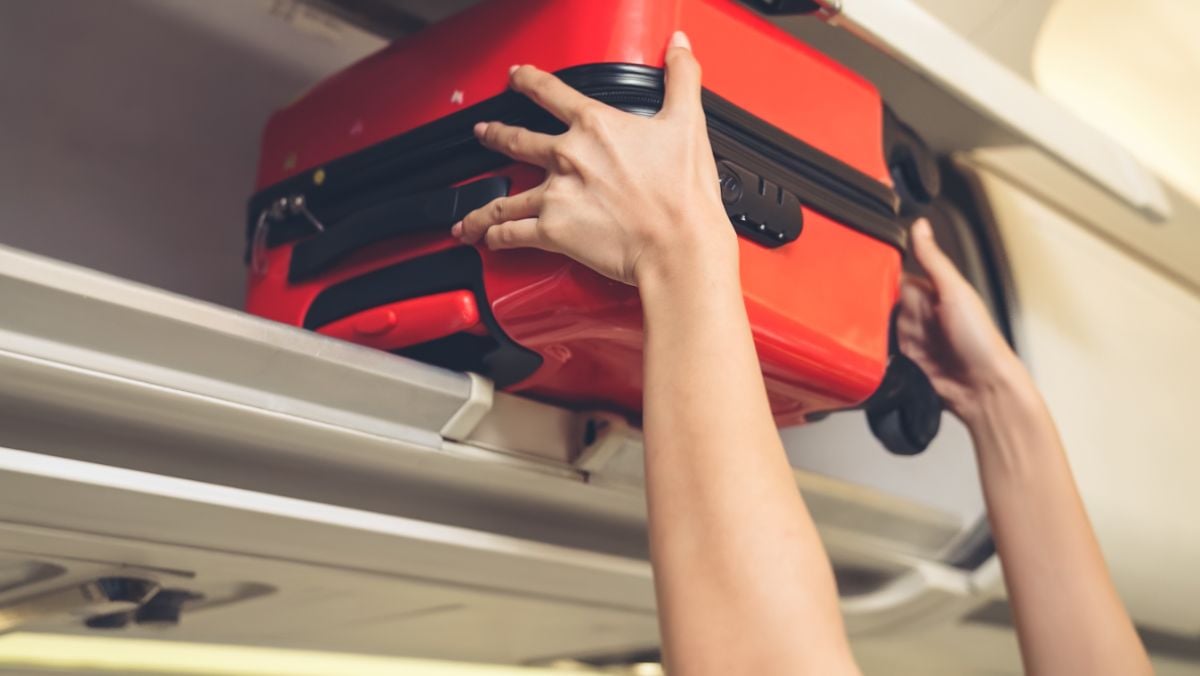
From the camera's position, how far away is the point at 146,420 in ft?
3.00

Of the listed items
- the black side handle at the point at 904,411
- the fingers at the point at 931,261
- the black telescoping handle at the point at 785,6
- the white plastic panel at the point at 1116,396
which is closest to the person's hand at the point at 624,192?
the black telescoping handle at the point at 785,6

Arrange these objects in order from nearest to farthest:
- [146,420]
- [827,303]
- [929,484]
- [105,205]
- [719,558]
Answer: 1. [719,558]
2. [146,420]
3. [827,303]
4. [105,205]
5. [929,484]

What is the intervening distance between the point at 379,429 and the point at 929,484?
995 millimetres

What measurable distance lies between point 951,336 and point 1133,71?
71 centimetres

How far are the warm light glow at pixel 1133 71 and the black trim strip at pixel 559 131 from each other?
0.76 metres

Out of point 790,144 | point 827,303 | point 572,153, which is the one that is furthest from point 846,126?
point 572,153

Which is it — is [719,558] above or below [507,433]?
below

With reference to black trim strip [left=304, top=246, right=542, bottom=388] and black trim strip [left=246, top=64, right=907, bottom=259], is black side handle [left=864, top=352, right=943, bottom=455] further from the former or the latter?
black trim strip [left=304, top=246, right=542, bottom=388]

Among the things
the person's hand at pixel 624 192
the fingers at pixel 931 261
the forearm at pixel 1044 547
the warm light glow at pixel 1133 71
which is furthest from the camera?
the warm light glow at pixel 1133 71

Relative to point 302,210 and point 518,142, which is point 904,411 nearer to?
point 518,142

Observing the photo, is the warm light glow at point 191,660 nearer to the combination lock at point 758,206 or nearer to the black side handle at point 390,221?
the black side handle at point 390,221

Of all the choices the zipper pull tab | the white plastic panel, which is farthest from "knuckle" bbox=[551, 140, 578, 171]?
the white plastic panel

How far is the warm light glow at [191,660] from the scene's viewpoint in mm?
1438

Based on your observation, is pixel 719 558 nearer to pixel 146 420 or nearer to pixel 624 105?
pixel 624 105
